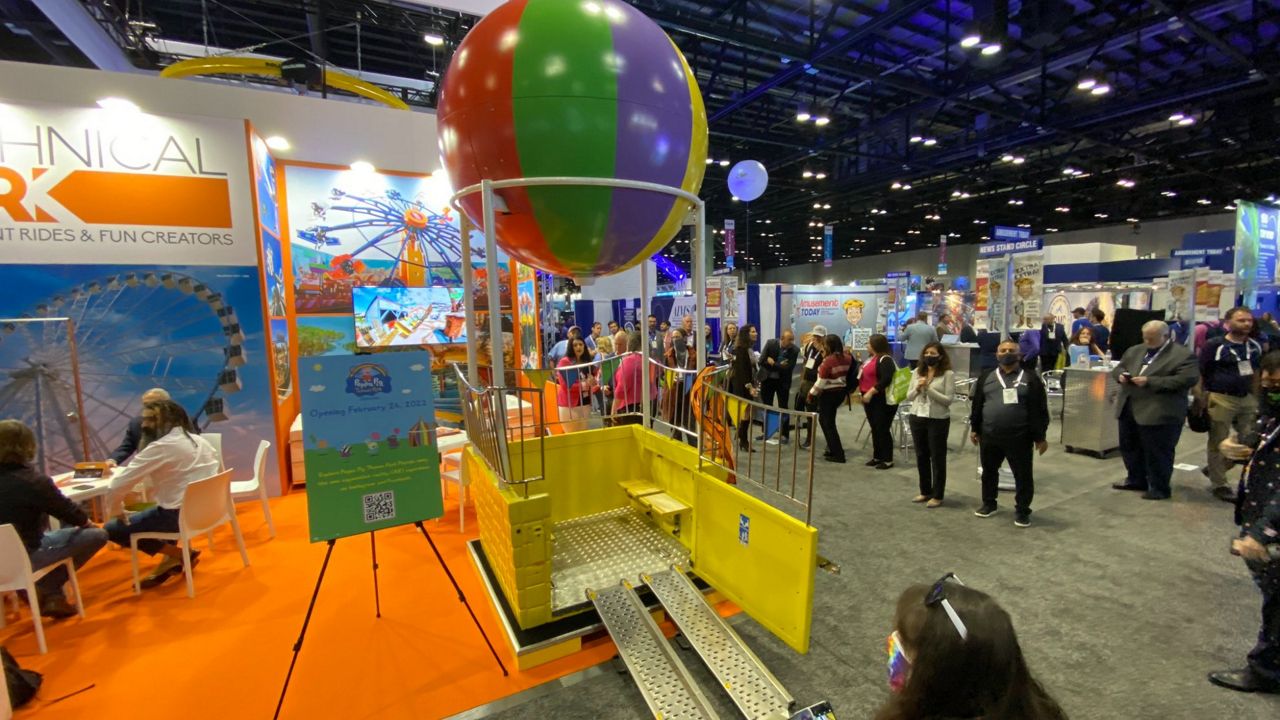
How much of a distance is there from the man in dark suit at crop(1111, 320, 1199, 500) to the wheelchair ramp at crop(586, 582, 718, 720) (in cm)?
495

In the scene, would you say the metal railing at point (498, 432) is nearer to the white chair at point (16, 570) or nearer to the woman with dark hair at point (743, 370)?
the white chair at point (16, 570)

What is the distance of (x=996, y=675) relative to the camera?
100 cm

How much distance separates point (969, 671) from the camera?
1009mm

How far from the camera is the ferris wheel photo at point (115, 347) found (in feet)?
14.6

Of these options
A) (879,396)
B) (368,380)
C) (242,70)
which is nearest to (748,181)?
(879,396)

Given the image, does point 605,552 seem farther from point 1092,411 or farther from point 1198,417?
point 1092,411

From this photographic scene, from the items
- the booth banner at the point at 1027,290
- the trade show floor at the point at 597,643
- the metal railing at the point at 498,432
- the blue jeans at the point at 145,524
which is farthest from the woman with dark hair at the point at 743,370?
the booth banner at the point at 1027,290

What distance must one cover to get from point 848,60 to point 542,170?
8061 millimetres

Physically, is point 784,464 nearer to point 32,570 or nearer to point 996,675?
point 996,675

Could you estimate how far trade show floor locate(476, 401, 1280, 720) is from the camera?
2547mm

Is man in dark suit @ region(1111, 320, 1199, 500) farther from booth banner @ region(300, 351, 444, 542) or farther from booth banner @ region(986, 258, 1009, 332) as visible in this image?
booth banner @ region(300, 351, 444, 542)

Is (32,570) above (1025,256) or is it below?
Result: below

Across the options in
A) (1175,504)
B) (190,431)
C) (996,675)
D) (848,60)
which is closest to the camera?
(996,675)

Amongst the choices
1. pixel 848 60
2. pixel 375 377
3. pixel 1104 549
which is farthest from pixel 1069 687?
pixel 848 60
